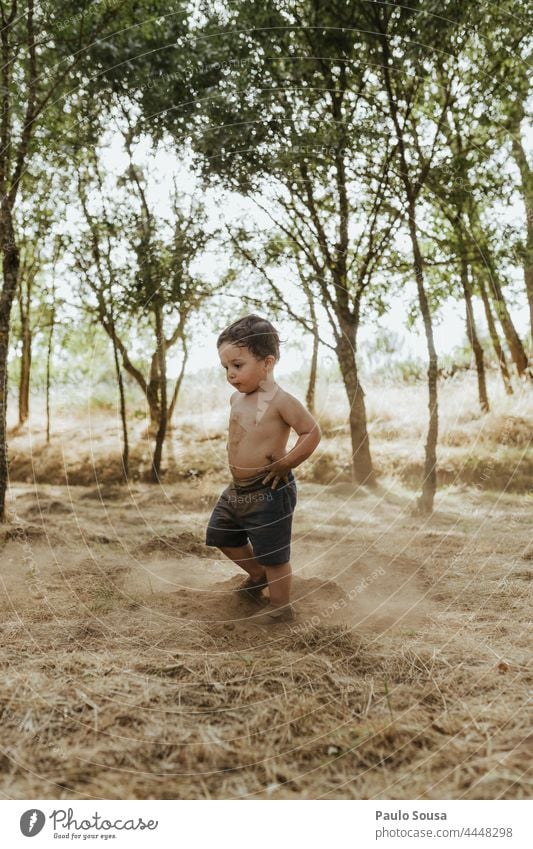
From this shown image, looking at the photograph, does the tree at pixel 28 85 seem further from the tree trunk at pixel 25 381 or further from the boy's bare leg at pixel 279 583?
the tree trunk at pixel 25 381

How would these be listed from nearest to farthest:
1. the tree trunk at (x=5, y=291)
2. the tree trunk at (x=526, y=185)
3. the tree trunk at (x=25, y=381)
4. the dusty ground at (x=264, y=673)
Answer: the dusty ground at (x=264, y=673) → the tree trunk at (x=5, y=291) → the tree trunk at (x=526, y=185) → the tree trunk at (x=25, y=381)

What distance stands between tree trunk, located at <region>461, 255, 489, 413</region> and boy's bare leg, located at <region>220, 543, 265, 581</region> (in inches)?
153

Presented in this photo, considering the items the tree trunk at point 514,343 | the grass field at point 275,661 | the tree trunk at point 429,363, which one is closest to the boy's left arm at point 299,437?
the grass field at point 275,661

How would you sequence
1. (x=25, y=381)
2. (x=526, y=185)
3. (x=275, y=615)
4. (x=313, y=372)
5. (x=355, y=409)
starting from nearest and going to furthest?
1. (x=275, y=615)
2. (x=313, y=372)
3. (x=526, y=185)
4. (x=355, y=409)
5. (x=25, y=381)

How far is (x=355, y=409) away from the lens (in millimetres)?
6961

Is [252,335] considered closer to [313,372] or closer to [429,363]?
[313,372]

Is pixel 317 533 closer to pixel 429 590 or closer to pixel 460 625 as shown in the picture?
pixel 429 590

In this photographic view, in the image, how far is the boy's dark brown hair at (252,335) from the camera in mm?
3375

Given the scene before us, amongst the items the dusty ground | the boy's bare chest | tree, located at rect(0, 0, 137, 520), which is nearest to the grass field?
the dusty ground

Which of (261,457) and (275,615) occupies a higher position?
(261,457)

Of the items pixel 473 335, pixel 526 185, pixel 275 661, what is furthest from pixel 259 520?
pixel 526 185

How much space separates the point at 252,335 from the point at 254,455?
2.27ft
